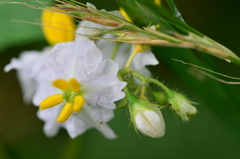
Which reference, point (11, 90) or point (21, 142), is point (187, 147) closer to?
point (21, 142)

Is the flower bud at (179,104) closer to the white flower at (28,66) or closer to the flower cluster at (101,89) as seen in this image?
the flower cluster at (101,89)

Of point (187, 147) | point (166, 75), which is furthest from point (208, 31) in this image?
point (187, 147)

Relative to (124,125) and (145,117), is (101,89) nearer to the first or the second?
(145,117)

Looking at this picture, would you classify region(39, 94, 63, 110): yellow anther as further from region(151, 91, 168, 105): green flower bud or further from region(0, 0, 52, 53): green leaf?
region(0, 0, 52, 53): green leaf

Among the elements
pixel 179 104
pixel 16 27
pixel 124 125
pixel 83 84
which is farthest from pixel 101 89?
pixel 124 125

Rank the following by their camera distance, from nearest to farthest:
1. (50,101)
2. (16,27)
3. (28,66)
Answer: (50,101), (28,66), (16,27)

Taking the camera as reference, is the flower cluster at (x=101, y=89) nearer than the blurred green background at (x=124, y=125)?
Yes

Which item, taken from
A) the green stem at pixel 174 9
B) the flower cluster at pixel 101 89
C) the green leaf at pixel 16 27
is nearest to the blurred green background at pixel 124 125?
the green leaf at pixel 16 27
